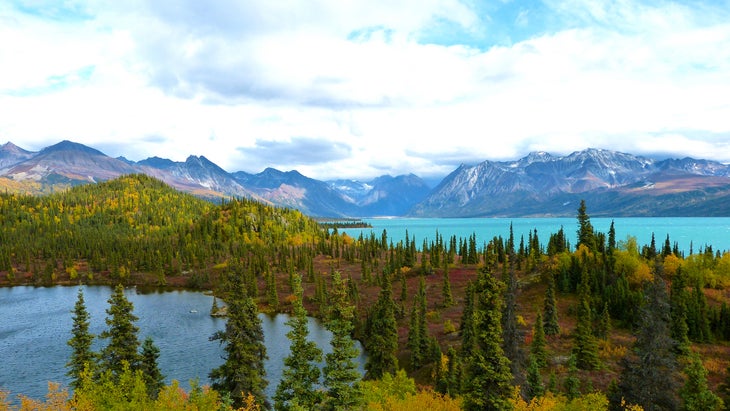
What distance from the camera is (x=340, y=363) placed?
35406 mm

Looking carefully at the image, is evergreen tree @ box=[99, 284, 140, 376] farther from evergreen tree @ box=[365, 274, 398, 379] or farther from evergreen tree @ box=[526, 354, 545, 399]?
evergreen tree @ box=[526, 354, 545, 399]

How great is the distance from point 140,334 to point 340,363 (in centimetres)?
8601

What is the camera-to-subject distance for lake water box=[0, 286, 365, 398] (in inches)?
2965

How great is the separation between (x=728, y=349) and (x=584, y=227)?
5900cm

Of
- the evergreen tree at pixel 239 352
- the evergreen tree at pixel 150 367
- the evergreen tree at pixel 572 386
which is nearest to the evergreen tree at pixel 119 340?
the evergreen tree at pixel 150 367

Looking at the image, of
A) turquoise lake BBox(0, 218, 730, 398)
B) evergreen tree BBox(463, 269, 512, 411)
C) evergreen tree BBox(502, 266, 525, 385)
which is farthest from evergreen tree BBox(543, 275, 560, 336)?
evergreen tree BBox(463, 269, 512, 411)

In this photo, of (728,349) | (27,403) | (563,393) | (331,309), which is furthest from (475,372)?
(728,349)

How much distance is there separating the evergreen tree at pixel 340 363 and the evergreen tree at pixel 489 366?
1084 centimetres

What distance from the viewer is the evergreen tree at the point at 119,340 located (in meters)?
45.0

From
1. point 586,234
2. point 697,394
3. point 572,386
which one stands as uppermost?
point 586,234

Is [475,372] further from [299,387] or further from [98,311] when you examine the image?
[98,311]

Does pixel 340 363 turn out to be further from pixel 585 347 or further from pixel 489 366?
pixel 585 347

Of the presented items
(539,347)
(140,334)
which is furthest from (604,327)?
(140,334)

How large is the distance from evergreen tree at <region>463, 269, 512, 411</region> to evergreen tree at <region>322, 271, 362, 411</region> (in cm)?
1084
